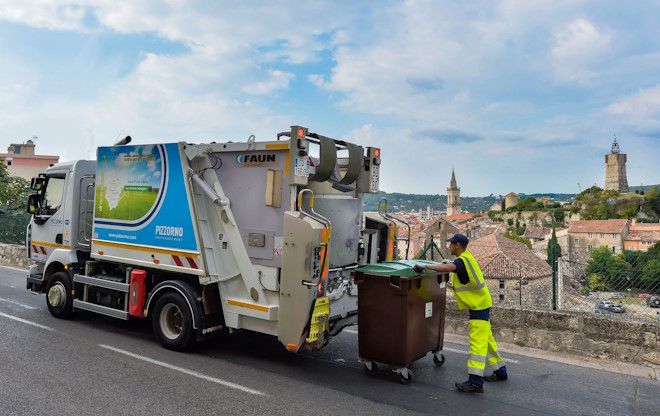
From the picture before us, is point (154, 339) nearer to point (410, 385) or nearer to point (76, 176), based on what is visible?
point (76, 176)

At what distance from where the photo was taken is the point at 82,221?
7.69m

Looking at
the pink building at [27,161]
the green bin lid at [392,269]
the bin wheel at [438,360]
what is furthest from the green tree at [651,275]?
the pink building at [27,161]

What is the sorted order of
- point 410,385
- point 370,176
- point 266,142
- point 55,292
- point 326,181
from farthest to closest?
point 55,292, point 370,176, point 326,181, point 266,142, point 410,385

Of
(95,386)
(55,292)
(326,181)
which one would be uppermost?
(326,181)

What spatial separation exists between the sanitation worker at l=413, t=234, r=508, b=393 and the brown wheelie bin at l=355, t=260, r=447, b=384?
24cm

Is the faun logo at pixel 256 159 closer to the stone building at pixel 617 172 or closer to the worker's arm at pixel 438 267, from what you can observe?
the worker's arm at pixel 438 267

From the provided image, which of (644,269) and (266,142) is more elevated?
(266,142)

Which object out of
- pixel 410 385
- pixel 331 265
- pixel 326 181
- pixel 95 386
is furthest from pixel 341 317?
pixel 95 386

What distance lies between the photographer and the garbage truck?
17.4 ft

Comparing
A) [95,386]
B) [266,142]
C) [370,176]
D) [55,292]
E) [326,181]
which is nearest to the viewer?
[95,386]

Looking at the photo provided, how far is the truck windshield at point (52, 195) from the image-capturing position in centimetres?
791

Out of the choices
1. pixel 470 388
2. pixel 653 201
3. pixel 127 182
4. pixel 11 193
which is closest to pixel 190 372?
pixel 127 182

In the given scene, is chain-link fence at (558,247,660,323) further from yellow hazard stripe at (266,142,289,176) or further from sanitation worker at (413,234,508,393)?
yellow hazard stripe at (266,142,289,176)

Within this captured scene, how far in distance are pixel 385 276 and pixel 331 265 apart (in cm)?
82
